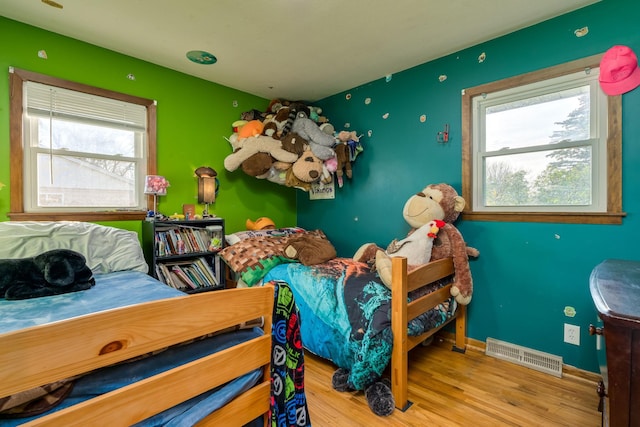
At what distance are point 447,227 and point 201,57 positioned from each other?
2.44 meters

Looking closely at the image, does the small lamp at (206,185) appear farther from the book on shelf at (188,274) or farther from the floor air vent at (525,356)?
the floor air vent at (525,356)

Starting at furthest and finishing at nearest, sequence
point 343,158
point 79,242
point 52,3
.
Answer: point 343,158, point 79,242, point 52,3

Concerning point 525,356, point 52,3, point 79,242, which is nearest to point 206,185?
point 79,242

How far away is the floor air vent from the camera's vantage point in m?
1.93

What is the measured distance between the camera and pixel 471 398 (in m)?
1.68

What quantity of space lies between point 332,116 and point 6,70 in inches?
104

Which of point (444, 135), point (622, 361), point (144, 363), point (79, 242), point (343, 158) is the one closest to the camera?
point (622, 361)

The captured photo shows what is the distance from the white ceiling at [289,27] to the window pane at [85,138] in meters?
0.56

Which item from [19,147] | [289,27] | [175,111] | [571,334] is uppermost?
[289,27]

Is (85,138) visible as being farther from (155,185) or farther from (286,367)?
(286,367)

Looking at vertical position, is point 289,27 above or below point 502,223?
above

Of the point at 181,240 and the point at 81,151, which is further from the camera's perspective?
the point at 181,240

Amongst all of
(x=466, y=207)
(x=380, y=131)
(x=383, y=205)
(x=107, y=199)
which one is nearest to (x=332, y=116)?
(x=380, y=131)

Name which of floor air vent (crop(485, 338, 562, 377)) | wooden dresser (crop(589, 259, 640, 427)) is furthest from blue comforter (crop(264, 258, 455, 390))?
wooden dresser (crop(589, 259, 640, 427))
